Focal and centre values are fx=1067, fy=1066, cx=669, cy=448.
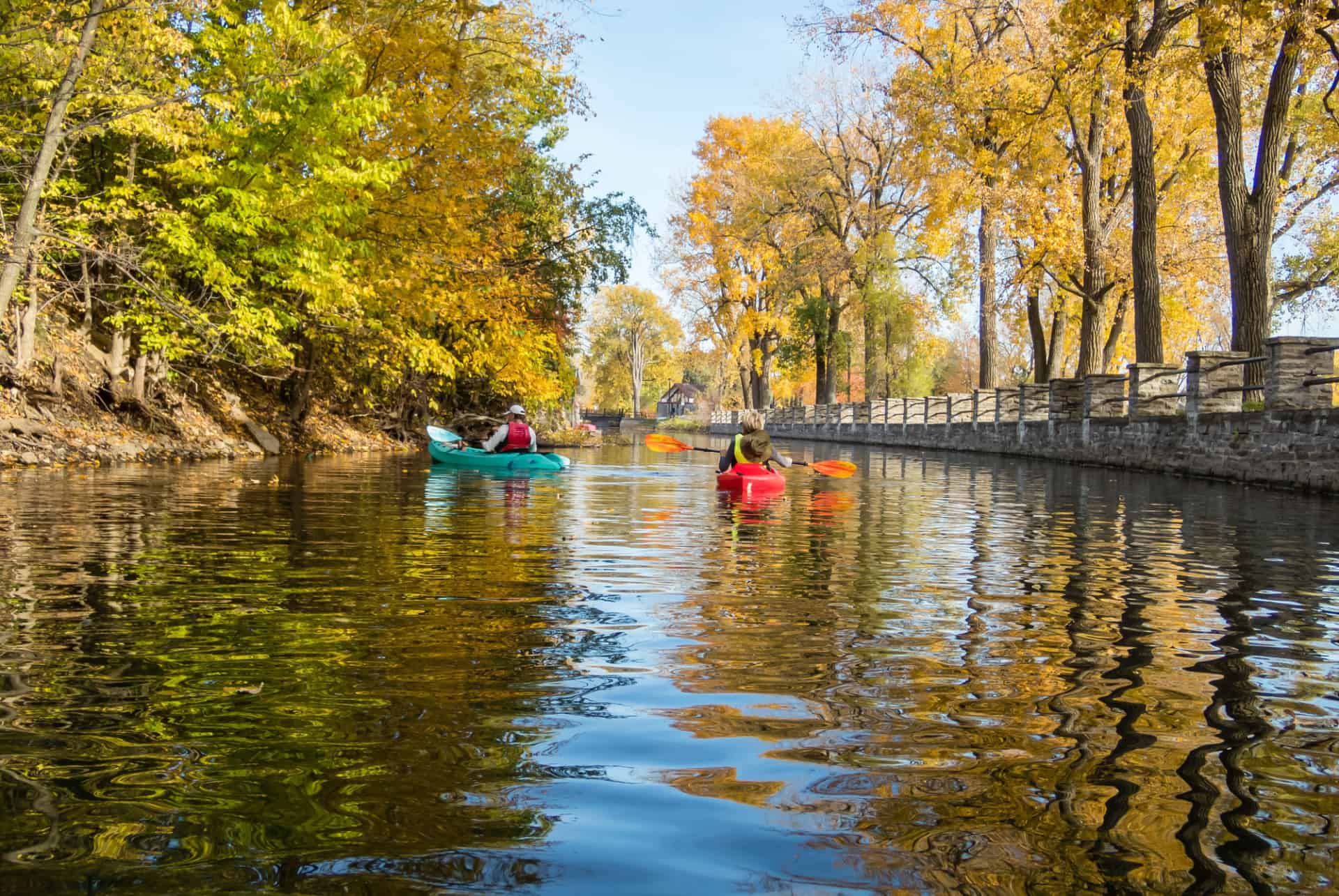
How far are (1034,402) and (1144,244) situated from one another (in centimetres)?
764

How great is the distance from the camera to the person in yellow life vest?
15.0 m

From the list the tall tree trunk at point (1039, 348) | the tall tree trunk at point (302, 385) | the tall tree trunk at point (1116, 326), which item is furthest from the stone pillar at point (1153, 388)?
the tall tree trunk at point (302, 385)

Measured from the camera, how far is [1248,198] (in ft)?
62.3

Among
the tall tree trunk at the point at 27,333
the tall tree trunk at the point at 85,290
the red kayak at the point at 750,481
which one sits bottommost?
the red kayak at the point at 750,481

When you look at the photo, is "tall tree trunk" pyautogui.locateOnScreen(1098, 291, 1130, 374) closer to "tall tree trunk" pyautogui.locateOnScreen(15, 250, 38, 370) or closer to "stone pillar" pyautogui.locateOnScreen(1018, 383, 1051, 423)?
"stone pillar" pyautogui.locateOnScreen(1018, 383, 1051, 423)

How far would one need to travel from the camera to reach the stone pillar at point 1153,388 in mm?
22250

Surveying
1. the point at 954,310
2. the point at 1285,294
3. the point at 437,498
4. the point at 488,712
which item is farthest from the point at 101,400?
the point at 1285,294

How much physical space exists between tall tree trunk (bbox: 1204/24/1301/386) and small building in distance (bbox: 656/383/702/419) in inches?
4139

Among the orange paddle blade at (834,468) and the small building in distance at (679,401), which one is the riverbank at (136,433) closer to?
the orange paddle blade at (834,468)

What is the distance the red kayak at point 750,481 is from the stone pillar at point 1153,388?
1149cm

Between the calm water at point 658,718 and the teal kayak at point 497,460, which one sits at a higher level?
the teal kayak at point 497,460

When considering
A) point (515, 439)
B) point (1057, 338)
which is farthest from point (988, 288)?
point (515, 439)

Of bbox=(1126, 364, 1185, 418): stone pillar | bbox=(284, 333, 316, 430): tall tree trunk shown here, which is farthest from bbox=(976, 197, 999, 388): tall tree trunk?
bbox=(284, 333, 316, 430): tall tree trunk

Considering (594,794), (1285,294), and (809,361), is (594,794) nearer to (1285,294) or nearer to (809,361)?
(1285,294)
